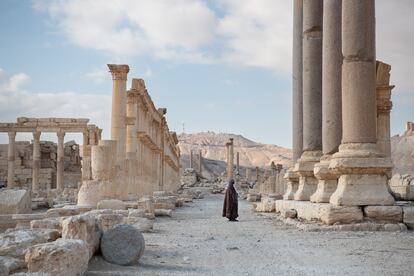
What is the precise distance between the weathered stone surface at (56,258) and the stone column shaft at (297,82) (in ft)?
41.3

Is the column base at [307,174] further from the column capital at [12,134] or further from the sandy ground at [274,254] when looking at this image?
the column capital at [12,134]

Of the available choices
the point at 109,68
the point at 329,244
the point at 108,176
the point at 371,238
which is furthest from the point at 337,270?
the point at 109,68

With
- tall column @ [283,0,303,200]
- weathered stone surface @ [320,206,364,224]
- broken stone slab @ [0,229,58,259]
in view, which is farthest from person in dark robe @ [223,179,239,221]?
broken stone slab @ [0,229,58,259]

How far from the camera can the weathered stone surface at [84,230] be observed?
21.0 feet

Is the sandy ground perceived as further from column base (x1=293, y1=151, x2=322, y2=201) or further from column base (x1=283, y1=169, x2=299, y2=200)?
column base (x1=283, y1=169, x2=299, y2=200)

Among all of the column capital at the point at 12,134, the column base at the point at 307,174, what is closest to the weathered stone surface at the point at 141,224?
the column base at the point at 307,174

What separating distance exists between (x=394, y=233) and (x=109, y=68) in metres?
17.0

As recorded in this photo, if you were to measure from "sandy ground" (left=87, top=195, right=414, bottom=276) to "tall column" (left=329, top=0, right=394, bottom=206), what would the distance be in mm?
1251

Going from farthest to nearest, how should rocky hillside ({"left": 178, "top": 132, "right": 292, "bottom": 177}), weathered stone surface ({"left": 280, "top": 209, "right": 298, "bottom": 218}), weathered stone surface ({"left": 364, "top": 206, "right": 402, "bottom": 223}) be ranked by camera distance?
rocky hillside ({"left": 178, "top": 132, "right": 292, "bottom": 177}), weathered stone surface ({"left": 280, "top": 209, "right": 298, "bottom": 218}), weathered stone surface ({"left": 364, "top": 206, "right": 402, "bottom": 223})

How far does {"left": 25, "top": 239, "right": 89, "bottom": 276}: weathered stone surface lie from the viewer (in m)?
4.86

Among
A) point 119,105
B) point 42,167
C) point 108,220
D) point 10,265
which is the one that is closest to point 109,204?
point 108,220

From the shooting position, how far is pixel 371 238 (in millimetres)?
9133

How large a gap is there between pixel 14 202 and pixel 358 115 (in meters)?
9.50

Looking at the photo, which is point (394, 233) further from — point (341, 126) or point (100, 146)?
point (100, 146)
